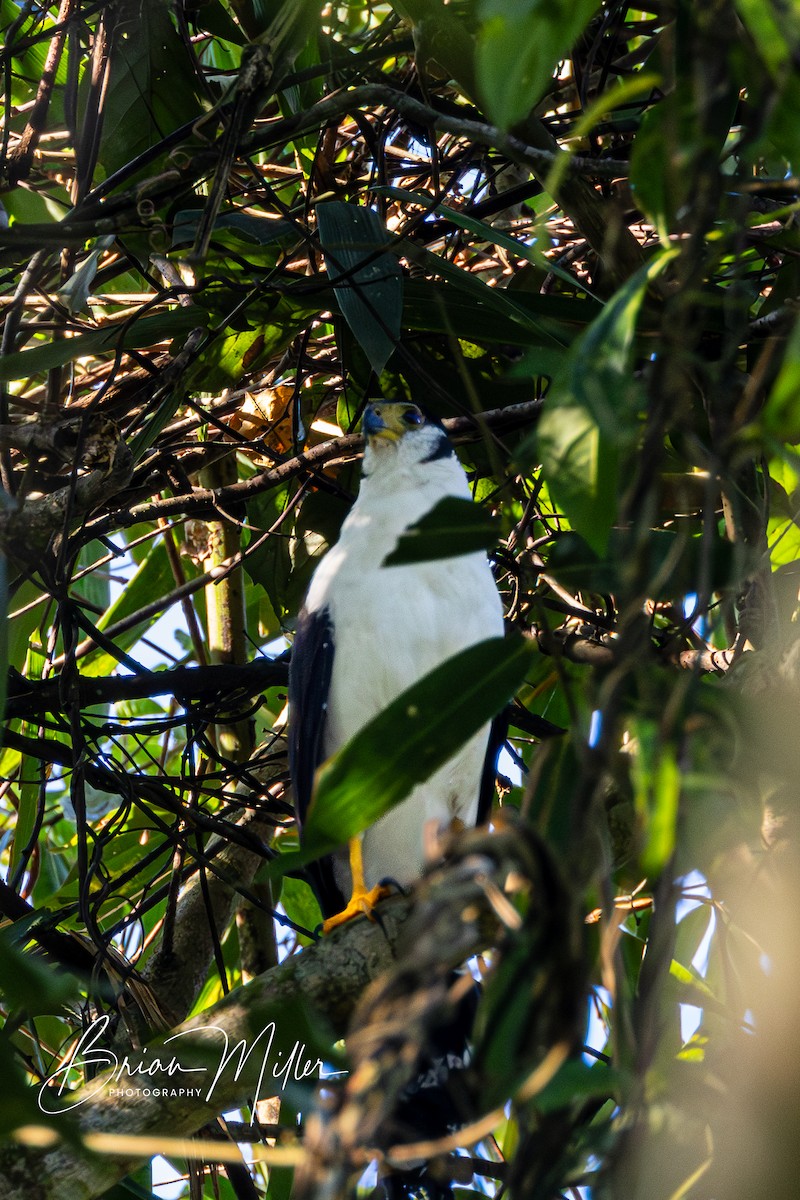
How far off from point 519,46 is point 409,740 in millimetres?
729

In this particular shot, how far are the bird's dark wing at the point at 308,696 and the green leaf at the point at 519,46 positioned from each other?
64.0 inches

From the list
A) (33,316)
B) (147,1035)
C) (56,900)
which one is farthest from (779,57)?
(56,900)

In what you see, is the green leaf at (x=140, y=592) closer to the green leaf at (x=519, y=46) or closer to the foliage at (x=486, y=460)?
the foliage at (x=486, y=460)

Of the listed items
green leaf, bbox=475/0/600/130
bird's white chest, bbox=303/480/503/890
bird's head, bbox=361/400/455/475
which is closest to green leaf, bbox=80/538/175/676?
Answer: bird's head, bbox=361/400/455/475

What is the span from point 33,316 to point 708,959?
245 cm

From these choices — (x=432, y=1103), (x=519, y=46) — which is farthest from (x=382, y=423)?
(x=519, y=46)

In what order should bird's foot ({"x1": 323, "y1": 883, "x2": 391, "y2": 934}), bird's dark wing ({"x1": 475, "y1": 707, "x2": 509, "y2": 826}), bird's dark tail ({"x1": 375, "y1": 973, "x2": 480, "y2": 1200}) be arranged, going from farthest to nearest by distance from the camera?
bird's dark wing ({"x1": 475, "y1": 707, "x2": 509, "y2": 826}), bird's foot ({"x1": 323, "y1": 883, "x2": 391, "y2": 934}), bird's dark tail ({"x1": 375, "y1": 973, "x2": 480, "y2": 1200})

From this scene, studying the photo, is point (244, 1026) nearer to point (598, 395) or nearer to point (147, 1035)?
point (147, 1035)

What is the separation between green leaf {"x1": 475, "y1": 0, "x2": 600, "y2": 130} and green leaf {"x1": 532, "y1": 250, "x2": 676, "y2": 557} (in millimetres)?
232

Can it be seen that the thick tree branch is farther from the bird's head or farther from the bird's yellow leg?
the bird's head

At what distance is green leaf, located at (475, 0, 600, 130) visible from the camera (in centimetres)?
110

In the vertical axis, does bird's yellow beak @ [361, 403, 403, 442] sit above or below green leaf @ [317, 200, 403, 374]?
below

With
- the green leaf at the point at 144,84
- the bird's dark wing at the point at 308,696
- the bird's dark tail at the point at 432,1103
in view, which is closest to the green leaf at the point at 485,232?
the green leaf at the point at 144,84
